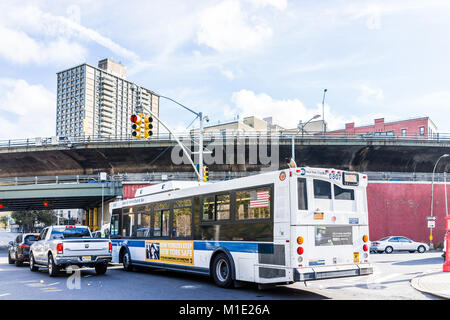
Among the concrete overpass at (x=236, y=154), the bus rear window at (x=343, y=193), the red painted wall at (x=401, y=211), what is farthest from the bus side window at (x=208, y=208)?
the concrete overpass at (x=236, y=154)

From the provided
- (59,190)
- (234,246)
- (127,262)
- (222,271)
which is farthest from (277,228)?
(59,190)

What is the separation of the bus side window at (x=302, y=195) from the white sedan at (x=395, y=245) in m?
25.7

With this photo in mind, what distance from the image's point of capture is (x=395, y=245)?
33375 mm

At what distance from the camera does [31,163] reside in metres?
59.4

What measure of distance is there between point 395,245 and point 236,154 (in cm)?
2342

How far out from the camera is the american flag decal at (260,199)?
1077 centimetres

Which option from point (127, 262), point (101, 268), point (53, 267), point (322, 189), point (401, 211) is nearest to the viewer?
point (322, 189)

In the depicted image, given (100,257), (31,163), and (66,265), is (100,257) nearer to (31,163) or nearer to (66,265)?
(66,265)

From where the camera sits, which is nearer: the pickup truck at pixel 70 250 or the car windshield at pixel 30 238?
the pickup truck at pixel 70 250

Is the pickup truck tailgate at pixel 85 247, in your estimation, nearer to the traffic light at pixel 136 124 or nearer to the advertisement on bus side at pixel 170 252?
the advertisement on bus side at pixel 170 252

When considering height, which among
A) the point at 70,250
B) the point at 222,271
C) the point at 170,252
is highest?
the point at 70,250

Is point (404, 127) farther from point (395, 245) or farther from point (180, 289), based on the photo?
point (180, 289)
